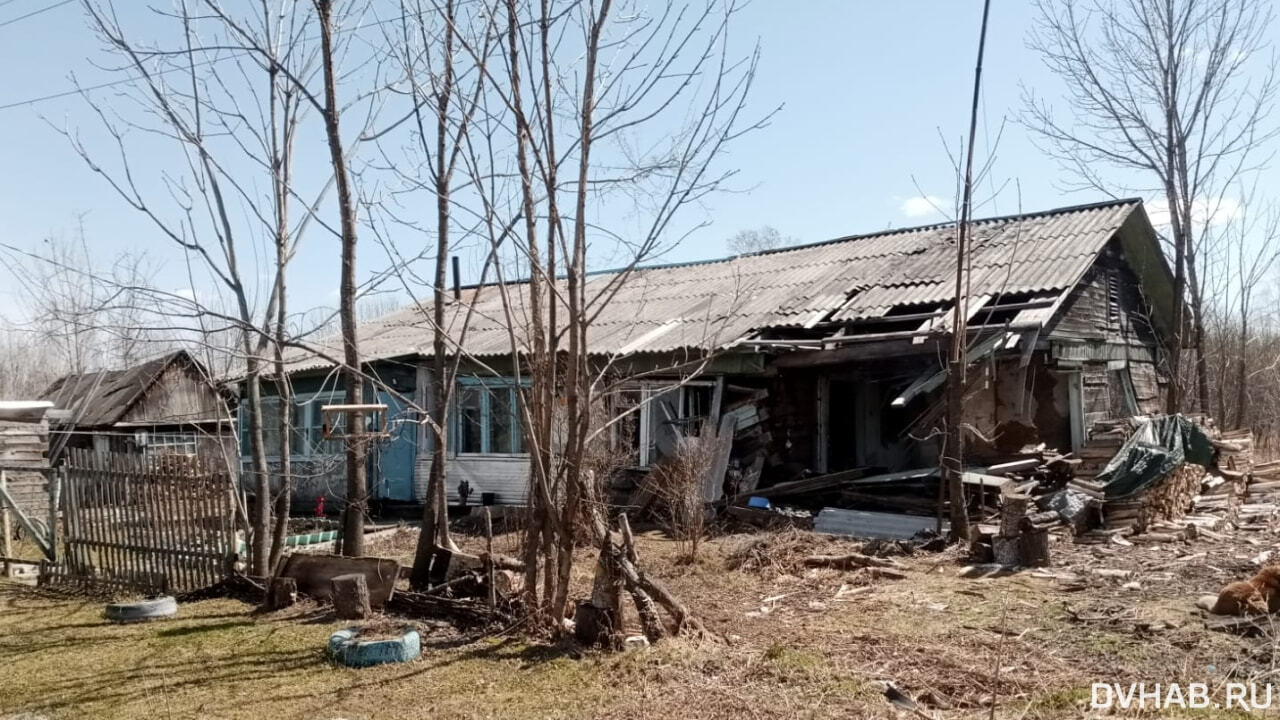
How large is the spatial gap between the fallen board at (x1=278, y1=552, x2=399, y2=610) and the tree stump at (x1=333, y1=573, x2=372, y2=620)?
20 cm

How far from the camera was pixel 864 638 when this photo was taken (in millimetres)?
6301

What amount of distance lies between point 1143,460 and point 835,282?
232 inches

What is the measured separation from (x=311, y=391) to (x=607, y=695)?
15613 mm

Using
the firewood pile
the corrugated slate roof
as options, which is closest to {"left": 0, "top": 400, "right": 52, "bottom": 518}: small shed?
the corrugated slate roof

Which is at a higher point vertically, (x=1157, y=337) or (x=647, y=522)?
(x=1157, y=337)

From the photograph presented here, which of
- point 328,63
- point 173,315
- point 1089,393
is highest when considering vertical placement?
point 328,63

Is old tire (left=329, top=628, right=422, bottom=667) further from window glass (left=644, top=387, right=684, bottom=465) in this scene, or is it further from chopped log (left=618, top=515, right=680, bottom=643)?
window glass (left=644, top=387, right=684, bottom=465)

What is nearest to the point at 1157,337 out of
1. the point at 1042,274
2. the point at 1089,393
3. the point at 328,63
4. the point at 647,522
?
the point at 1089,393

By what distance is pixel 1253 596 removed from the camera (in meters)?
6.37

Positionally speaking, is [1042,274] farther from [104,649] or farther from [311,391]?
[311,391]

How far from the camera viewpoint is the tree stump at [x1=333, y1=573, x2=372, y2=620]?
7238 mm

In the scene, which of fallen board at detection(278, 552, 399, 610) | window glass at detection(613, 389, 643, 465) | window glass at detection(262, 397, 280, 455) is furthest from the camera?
window glass at detection(262, 397, 280, 455)

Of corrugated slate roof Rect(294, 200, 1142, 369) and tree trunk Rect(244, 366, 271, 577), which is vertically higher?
corrugated slate roof Rect(294, 200, 1142, 369)

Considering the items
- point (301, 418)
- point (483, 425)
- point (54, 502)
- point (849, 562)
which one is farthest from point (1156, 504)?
point (301, 418)
